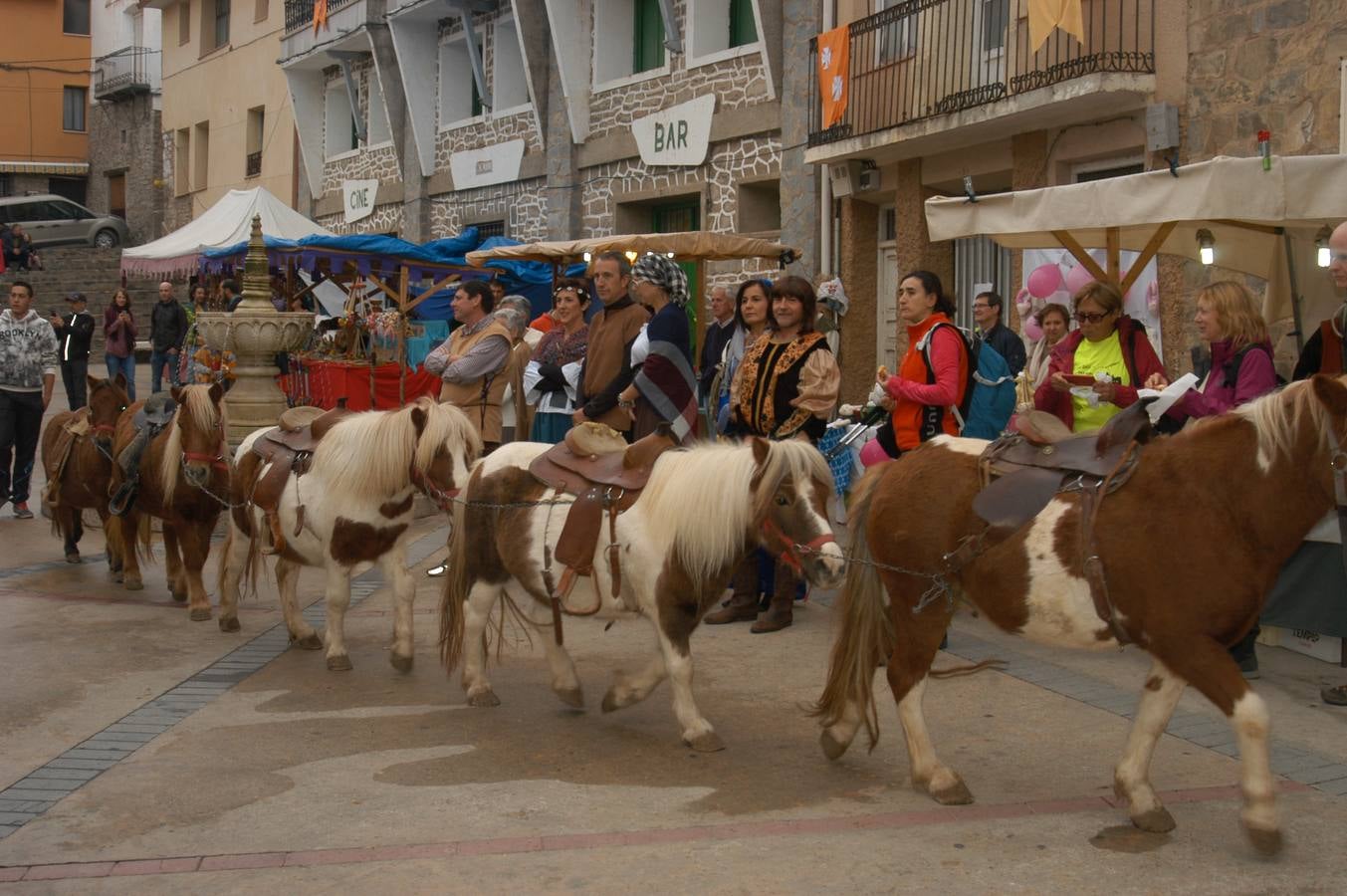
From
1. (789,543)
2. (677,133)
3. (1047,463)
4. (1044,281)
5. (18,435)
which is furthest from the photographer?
(677,133)

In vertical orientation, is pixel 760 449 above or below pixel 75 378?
below


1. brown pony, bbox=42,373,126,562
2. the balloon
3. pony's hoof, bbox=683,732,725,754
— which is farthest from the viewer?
the balloon

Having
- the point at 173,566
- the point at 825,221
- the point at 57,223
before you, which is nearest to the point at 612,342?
the point at 173,566

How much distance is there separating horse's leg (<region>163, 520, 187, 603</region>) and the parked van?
3313 cm

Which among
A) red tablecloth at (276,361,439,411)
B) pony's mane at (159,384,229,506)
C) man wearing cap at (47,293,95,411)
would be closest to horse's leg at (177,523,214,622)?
pony's mane at (159,384,229,506)

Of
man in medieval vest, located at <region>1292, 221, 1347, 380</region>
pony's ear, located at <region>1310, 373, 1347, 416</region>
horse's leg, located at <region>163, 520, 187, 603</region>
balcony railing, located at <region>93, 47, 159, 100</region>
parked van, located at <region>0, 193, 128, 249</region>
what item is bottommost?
horse's leg, located at <region>163, 520, 187, 603</region>

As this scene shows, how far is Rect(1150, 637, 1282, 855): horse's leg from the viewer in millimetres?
4117

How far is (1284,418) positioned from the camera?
4.20m

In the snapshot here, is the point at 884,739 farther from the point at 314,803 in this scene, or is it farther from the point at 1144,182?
the point at 1144,182

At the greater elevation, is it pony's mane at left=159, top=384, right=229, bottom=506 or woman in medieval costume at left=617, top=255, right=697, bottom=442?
woman in medieval costume at left=617, top=255, right=697, bottom=442

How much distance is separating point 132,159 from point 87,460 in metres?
38.4

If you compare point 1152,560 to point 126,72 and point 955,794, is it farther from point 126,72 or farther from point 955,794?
point 126,72

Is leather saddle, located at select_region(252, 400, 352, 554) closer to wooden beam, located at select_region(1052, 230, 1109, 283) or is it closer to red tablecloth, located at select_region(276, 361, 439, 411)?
wooden beam, located at select_region(1052, 230, 1109, 283)

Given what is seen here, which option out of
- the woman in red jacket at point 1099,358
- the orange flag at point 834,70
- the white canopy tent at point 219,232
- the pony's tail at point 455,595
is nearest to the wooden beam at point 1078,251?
the woman in red jacket at point 1099,358
